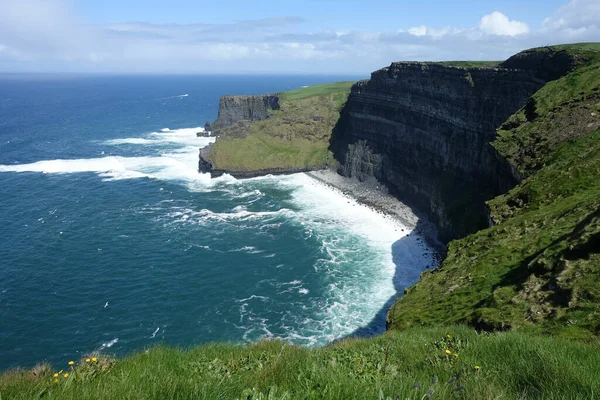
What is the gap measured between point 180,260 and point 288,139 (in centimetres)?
5764

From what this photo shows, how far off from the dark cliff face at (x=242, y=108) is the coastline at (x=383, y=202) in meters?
45.0

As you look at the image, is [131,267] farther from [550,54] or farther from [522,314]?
[550,54]

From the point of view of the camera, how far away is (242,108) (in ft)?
458

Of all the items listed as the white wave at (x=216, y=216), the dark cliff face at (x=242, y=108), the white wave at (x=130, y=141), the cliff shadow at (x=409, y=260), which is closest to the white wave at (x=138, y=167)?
the white wave at (x=216, y=216)

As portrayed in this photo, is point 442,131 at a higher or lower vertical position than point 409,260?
higher

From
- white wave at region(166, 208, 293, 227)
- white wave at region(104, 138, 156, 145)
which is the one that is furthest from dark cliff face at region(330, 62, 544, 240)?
white wave at region(104, 138, 156, 145)

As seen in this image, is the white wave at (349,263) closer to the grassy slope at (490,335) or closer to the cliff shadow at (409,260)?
the cliff shadow at (409,260)

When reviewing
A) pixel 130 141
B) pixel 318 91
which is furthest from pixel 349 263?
pixel 130 141

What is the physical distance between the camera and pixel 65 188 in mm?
83375

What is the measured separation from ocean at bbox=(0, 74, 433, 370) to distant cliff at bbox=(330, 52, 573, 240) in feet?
31.7

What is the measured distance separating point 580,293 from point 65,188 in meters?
89.6

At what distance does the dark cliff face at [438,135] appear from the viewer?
6172 cm

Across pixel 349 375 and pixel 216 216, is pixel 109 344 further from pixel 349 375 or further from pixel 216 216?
pixel 349 375

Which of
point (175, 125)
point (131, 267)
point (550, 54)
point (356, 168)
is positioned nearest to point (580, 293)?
point (131, 267)
